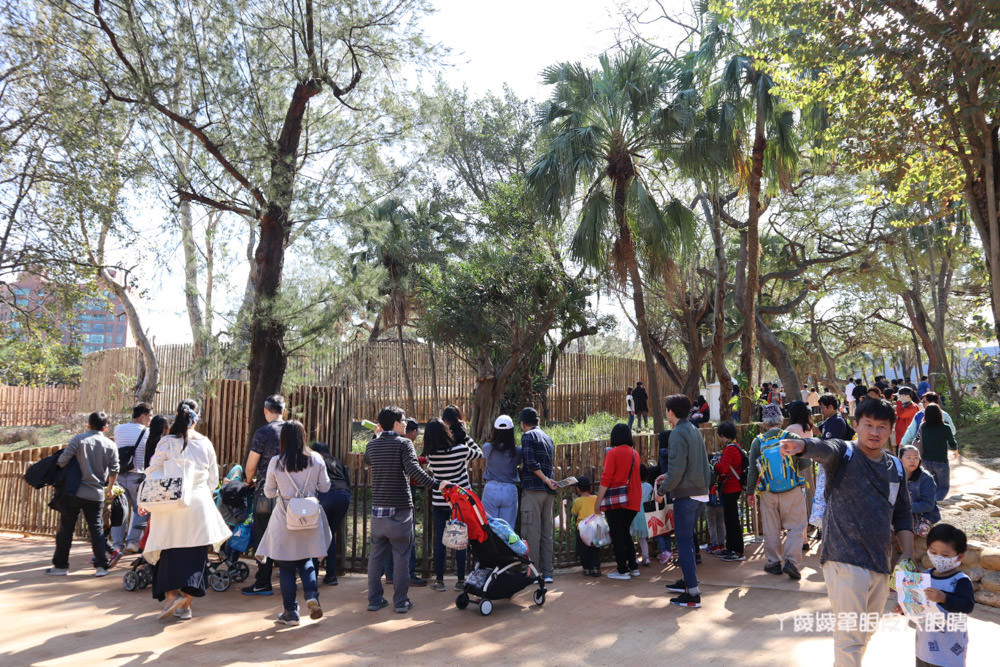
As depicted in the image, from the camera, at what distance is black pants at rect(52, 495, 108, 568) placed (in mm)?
7195

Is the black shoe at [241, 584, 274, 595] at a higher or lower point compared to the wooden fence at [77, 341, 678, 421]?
lower

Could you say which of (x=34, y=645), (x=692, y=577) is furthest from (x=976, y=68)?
(x=34, y=645)

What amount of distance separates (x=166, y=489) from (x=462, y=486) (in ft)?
8.36

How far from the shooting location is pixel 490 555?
6.02m

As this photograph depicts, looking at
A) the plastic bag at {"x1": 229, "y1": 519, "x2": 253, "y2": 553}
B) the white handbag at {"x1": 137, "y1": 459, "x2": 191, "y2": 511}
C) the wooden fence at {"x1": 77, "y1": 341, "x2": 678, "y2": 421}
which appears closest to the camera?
the white handbag at {"x1": 137, "y1": 459, "x2": 191, "y2": 511}

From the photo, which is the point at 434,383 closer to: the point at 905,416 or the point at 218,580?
the point at 905,416

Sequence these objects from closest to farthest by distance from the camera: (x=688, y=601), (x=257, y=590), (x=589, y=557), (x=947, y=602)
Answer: (x=947, y=602), (x=688, y=601), (x=257, y=590), (x=589, y=557)

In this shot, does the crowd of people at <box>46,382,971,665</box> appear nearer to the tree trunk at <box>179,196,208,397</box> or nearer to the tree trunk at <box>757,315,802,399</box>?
the tree trunk at <box>179,196,208,397</box>

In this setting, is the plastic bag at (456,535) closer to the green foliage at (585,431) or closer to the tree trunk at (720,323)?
the green foliage at (585,431)

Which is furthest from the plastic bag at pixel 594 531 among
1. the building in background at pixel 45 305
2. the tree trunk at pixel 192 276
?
the building in background at pixel 45 305

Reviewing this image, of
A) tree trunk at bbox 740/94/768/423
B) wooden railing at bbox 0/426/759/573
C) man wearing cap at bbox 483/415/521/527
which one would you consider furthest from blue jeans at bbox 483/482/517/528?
tree trunk at bbox 740/94/768/423

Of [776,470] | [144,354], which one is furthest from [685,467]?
[144,354]

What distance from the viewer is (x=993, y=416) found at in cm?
1822

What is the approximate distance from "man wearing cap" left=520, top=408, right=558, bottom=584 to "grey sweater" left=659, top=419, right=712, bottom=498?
1.16 m
